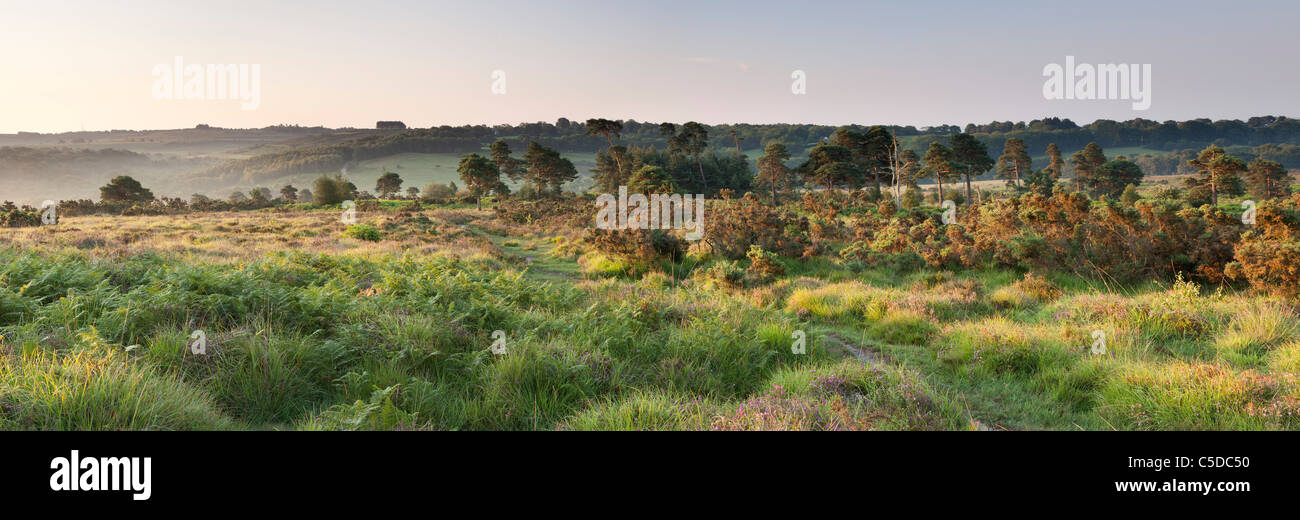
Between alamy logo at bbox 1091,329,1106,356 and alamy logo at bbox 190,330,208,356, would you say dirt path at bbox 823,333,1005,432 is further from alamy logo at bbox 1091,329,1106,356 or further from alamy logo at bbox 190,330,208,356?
alamy logo at bbox 190,330,208,356

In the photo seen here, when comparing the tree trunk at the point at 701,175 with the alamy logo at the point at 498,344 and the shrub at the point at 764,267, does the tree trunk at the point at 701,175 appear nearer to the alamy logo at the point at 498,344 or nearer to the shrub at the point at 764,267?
the shrub at the point at 764,267

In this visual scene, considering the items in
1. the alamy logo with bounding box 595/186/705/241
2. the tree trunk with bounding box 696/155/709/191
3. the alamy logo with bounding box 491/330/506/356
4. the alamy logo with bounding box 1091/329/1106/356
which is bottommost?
the alamy logo with bounding box 1091/329/1106/356

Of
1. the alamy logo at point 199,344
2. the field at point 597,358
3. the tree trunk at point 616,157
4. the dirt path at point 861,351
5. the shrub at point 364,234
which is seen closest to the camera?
the field at point 597,358

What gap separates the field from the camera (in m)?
4.00

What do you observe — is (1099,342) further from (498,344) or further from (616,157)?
(616,157)

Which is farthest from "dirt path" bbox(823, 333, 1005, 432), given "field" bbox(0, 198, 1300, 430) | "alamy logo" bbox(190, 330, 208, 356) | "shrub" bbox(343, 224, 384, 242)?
"shrub" bbox(343, 224, 384, 242)
